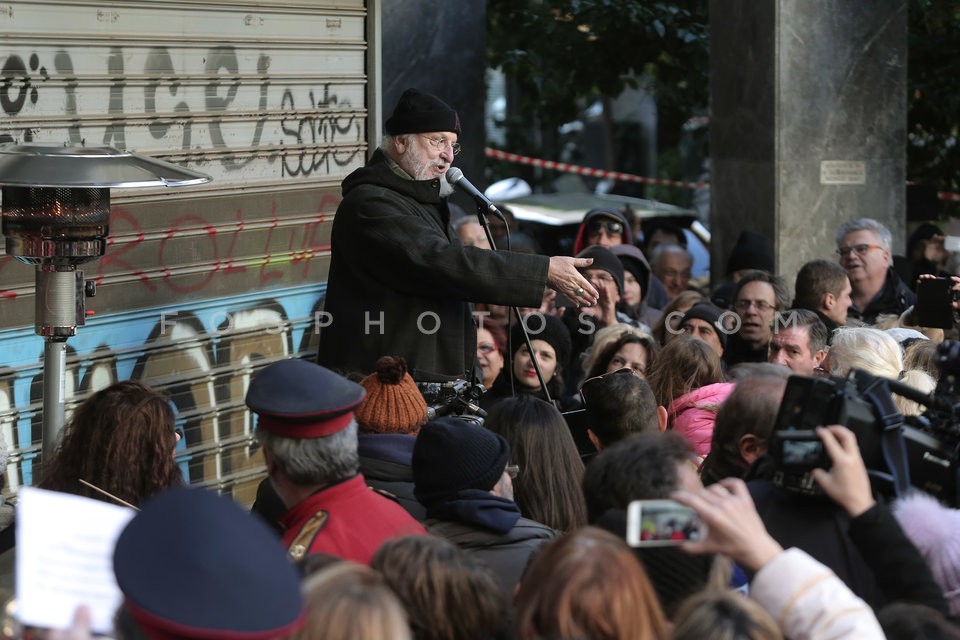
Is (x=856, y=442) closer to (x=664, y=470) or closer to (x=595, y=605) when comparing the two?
(x=664, y=470)

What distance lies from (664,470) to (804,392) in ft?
1.22

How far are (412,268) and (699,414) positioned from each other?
3.80 feet

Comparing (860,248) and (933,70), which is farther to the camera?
(933,70)

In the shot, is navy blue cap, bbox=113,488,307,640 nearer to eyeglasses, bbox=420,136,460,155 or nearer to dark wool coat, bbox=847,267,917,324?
eyeglasses, bbox=420,136,460,155

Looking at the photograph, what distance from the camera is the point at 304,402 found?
3.42 meters

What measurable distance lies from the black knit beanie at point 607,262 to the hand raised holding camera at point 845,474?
4.62 metres

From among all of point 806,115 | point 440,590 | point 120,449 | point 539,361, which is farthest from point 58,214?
point 806,115

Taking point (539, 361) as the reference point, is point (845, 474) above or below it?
above

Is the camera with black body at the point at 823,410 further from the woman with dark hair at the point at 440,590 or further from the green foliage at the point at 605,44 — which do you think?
the green foliage at the point at 605,44

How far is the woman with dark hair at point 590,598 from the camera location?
253 cm

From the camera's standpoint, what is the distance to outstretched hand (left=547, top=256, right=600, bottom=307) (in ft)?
16.8

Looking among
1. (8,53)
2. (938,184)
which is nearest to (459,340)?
(8,53)

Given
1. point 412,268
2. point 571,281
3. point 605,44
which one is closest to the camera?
point 571,281

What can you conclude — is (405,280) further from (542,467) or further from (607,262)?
(607,262)
